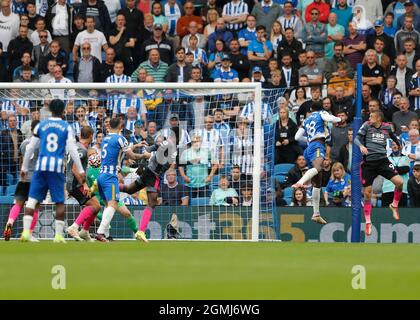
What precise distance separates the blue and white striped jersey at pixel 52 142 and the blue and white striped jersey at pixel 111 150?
1947mm

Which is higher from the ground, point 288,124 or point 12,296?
point 288,124

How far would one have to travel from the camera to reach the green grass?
41.7 ft

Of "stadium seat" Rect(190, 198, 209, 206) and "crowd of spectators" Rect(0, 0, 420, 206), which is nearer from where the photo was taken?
"stadium seat" Rect(190, 198, 209, 206)

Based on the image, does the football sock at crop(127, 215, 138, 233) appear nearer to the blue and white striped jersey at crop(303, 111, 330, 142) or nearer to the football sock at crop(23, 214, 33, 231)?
the football sock at crop(23, 214, 33, 231)

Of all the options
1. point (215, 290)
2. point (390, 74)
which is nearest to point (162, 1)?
point (390, 74)

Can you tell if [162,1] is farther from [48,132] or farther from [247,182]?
[48,132]

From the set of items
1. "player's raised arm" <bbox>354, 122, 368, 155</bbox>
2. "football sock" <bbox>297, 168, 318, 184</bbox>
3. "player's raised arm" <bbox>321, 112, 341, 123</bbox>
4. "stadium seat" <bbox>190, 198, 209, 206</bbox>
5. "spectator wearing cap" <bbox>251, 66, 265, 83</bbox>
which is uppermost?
"spectator wearing cap" <bbox>251, 66, 265, 83</bbox>

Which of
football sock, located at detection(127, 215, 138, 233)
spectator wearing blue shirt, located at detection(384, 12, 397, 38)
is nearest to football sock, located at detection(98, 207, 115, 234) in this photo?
football sock, located at detection(127, 215, 138, 233)

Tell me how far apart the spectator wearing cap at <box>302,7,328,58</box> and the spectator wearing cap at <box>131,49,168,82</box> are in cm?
318

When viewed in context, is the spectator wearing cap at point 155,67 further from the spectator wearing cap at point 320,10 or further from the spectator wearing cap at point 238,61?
the spectator wearing cap at point 320,10

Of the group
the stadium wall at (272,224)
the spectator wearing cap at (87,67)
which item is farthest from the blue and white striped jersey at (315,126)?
the spectator wearing cap at (87,67)

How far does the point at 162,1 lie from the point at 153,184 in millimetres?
9587

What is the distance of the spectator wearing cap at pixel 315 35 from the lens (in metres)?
27.0
